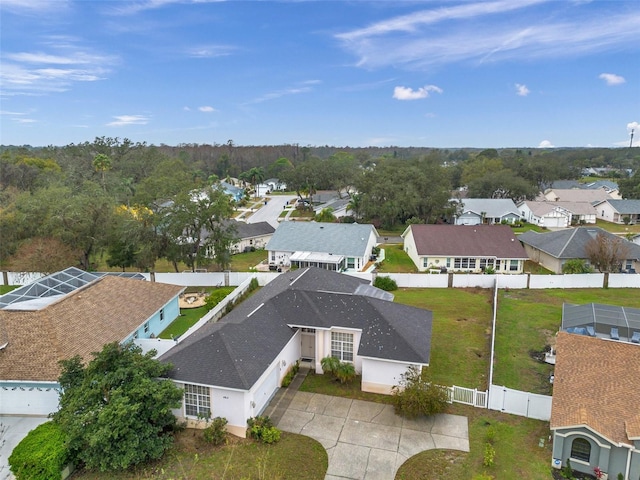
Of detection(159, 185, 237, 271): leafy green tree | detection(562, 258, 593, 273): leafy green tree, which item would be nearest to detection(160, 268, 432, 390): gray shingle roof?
detection(159, 185, 237, 271): leafy green tree

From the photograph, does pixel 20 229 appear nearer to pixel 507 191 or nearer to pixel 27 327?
pixel 27 327

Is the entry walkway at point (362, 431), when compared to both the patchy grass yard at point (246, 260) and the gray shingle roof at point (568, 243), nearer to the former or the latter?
the patchy grass yard at point (246, 260)

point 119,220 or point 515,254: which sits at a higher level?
point 119,220

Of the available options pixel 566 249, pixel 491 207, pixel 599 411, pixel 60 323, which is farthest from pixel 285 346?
pixel 491 207

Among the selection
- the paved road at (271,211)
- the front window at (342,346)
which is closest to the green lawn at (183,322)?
the front window at (342,346)

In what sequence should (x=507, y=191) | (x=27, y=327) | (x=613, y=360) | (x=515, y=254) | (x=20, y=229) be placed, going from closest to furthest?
(x=613, y=360)
(x=27, y=327)
(x=20, y=229)
(x=515, y=254)
(x=507, y=191)

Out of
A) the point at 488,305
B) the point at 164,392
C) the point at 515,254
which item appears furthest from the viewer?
the point at 515,254

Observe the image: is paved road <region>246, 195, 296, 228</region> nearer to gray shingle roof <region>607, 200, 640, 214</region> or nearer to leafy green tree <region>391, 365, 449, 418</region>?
leafy green tree <region>391, 365, 449, 418</region>

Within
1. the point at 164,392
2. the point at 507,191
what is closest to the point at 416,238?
the point at 164,392
